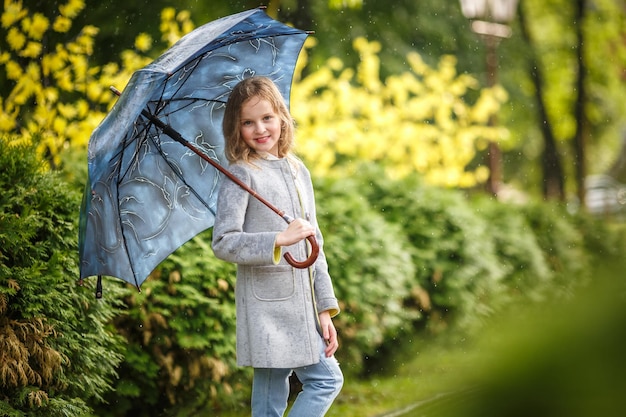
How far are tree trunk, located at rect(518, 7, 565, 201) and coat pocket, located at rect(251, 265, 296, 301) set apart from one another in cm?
1456

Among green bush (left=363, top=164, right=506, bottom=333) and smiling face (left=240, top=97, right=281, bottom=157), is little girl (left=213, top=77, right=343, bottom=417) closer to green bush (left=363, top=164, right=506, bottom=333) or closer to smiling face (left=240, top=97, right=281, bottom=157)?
smiling face (left=240, top=97, right=281, bottom=157)

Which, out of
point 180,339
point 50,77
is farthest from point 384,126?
point 180,339

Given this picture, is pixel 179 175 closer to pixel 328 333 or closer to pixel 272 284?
pixel 272 284

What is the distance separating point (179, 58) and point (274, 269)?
770mm

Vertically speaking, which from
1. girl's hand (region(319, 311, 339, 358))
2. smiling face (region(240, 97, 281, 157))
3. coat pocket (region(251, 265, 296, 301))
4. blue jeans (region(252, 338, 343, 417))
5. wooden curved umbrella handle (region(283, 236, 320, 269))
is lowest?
blue jeans (region(252, 338, 343, 417))

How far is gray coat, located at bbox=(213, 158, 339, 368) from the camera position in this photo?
280 centimetres

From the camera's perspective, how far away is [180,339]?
14.3 feet

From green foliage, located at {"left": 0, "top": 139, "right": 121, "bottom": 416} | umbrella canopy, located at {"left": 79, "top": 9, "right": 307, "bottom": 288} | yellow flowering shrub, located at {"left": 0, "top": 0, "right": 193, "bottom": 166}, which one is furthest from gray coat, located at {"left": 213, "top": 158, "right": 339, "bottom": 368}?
yellow flowering shrub, located at {"left": 0, "top": 0, "right": 193, "bottom": 166}

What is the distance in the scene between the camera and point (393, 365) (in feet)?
21.4

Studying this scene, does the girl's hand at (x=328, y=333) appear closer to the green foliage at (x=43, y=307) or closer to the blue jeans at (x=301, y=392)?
the blue jeans at (x=301, y=392)

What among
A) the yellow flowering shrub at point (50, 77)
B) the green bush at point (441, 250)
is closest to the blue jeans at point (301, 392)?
the yellow flowering shrub at point (50, 77)

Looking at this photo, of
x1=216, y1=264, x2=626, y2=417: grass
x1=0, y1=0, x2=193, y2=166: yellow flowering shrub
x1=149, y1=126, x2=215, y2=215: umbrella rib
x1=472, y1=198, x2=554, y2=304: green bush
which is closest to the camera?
x1=216, y1=264, x2=626, y2=417: grass

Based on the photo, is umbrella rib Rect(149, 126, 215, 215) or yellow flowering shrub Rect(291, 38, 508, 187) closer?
umbrella rib Rect(149, 126, 215, 215)

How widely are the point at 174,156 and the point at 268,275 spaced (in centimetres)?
76
